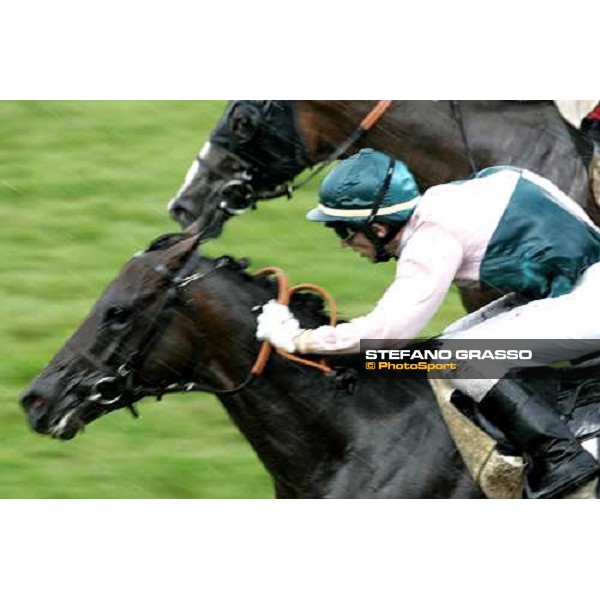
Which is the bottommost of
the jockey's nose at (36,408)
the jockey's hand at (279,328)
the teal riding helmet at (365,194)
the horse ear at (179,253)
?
the jockey's nose at (36,408)

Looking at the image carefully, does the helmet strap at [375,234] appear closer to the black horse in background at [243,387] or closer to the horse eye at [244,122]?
the black horse in background at [243,387]

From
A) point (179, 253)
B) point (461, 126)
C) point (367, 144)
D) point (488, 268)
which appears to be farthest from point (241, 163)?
point (488, 268)

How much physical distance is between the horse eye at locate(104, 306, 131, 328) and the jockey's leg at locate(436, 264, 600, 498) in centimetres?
112

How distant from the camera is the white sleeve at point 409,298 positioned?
5.38 m

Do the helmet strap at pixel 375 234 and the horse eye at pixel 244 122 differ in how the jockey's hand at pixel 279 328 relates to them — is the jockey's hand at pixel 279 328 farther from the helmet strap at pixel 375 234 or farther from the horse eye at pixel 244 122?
the horse eye at pixel 244 122

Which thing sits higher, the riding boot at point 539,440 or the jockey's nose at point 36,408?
the riding boot at point 539,440

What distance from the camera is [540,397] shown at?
5.45 m

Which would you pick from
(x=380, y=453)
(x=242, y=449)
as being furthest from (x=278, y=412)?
(x=242, y=449)

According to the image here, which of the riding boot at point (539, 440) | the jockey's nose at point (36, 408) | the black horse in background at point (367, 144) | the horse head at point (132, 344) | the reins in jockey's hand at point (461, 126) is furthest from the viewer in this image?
the reins in jockey's hand at point (461, 126)

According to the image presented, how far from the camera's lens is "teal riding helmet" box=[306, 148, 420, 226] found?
17.8 ft

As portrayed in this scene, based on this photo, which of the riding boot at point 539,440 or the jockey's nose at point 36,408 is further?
the jockey's nose at point 36,408

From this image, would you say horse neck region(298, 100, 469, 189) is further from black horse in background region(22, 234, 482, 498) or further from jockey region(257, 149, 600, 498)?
black horse in background region(22, 234, 482, 498)

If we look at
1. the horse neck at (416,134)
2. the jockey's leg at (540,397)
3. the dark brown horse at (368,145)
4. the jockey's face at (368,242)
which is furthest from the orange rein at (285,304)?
the horse neck at (416,134)

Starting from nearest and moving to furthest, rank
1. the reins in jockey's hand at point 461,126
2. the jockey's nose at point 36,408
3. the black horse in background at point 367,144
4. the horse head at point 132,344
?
the horse head at point 132,344 < the jockey's nose at point 36,408 < the black horse in background at point 367,144 < the reins in jockey's hand at point 461,126
